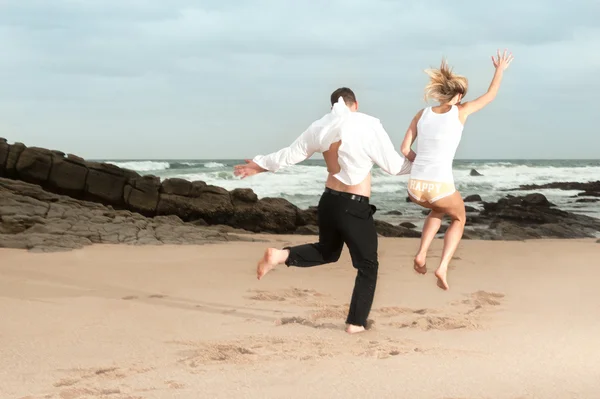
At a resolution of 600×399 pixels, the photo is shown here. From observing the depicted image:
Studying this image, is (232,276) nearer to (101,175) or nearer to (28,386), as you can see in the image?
(28,386)

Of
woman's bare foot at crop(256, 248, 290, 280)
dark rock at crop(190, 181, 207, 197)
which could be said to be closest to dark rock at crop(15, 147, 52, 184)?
dark rock at crop(190, 181, 207, 197)

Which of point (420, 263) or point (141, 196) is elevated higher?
point (420, 263)

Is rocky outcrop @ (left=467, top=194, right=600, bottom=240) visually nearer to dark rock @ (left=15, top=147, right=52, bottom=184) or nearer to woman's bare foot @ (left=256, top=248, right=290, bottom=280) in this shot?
dark rock @ (left=15, top=147, right=52, bottom=184)

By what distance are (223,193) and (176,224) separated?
3.15 meters

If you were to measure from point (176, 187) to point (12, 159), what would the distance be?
13.1ft

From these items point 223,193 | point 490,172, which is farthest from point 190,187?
point 490,172

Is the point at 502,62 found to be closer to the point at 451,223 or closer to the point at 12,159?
the point at 451,223

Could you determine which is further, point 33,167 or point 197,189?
point 197,189

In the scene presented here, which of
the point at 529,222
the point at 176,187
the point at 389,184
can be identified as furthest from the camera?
the point at 389,184

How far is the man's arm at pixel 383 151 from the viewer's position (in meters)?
5.08

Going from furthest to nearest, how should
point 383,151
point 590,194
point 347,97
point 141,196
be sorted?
point 590,194, point 141,196, point 347,97, point 383,151

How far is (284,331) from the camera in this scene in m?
5.54

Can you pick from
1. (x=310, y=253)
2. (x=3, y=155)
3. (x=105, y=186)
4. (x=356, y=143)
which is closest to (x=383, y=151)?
(x=356, y=143)

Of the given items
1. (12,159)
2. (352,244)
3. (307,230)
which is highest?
(352,244)
